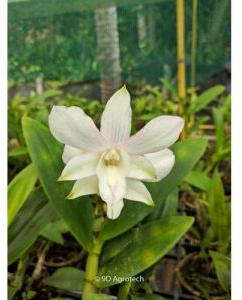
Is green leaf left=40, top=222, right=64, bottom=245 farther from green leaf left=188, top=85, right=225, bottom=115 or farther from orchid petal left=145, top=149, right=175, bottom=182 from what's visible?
green leaf left=188, top=85, right=225, bottom=115

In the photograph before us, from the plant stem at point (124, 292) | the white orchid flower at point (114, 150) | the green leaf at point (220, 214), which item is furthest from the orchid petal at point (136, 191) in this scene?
the green leaf at point (220, 214)

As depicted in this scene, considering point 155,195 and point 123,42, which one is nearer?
point 155,195

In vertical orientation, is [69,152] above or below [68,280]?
above

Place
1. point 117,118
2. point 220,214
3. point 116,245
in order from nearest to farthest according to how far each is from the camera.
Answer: point 117,118
point 116,245
point 220,214

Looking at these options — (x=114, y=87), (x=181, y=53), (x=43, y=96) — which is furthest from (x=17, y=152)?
(x=181, y=53)

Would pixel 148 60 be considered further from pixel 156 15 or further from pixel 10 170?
pixel 10 170

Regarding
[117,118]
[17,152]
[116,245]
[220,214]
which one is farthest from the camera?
[17,152]
